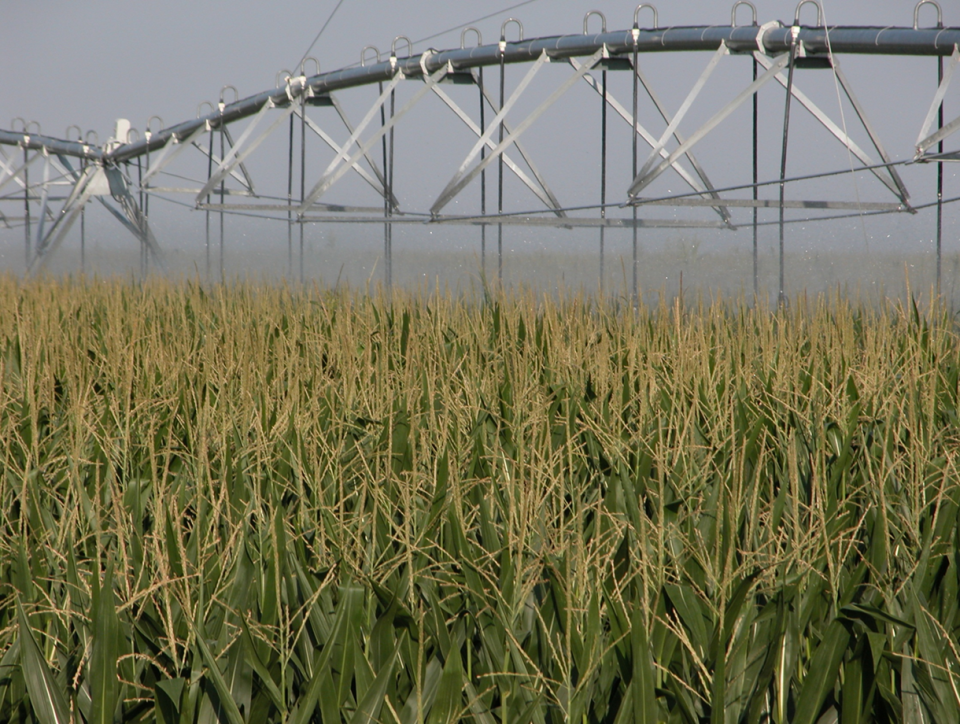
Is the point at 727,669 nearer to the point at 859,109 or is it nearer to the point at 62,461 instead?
the point at 62,461

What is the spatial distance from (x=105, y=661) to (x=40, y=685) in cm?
14

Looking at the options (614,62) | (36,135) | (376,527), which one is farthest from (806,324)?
(36,135)

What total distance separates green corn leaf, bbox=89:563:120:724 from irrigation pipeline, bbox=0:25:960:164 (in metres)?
4.03

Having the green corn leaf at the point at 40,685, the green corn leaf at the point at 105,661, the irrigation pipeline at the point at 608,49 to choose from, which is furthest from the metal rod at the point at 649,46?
the green corn leaf at the point at 40,685

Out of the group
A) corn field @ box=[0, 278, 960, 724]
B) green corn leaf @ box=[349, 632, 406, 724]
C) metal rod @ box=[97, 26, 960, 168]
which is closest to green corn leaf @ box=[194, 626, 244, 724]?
corn field @ box=[0, 278, 960, 724]

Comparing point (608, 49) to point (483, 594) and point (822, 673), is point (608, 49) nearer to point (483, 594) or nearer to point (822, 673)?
point (483, 594)

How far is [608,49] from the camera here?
10.0 metres

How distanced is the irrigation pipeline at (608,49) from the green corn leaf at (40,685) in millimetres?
4151

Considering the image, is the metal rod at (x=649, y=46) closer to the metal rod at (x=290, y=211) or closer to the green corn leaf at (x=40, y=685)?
the metal rod at (x=290, y=211)

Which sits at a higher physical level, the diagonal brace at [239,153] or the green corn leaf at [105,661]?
the diagonal brace at [239,153]

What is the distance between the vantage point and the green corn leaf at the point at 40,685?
65.6 inches

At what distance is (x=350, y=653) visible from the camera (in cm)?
174

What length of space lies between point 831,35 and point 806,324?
395cm

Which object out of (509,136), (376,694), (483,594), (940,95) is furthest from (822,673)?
(509,136)
